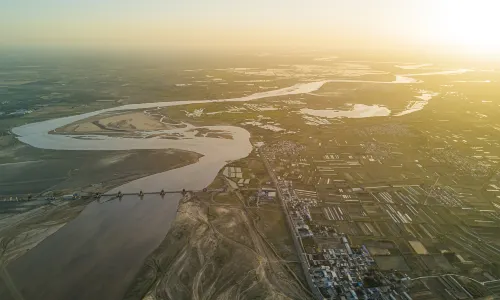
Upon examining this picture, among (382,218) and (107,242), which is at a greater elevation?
(107,242)

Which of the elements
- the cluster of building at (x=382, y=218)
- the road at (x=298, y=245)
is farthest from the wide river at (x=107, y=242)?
the cluster of building at (x=382, y=218)

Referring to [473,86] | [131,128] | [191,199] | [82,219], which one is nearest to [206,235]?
[191,199]

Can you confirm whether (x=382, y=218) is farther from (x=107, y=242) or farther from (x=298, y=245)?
(x=107, y=242)

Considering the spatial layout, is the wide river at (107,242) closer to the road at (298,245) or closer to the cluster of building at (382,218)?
the road at (298,245)

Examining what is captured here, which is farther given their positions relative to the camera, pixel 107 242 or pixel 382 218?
pixel 382 218

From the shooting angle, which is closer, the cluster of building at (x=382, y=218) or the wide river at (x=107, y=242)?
the wide river at (x=107, y=242)

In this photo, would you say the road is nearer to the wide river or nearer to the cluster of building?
the cluster of building

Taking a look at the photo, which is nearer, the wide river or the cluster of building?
the wide river

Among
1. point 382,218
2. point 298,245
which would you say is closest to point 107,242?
point 298,245

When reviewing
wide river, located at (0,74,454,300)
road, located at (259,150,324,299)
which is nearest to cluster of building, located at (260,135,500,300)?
road, located at (259,150,324,299)

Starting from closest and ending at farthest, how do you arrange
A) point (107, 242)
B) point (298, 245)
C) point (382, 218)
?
point (298, 245), point (107, 242), point (382, 218)

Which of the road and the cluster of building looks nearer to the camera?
the road
